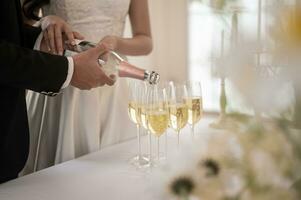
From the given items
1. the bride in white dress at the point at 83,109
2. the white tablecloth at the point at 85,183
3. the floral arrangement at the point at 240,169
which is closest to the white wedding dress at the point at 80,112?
the bride in white dress at the point at 83,109

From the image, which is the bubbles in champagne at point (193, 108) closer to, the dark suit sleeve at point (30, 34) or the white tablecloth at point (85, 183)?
the white tablecloth at point (85, 183)

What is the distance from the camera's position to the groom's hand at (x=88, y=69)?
97cm

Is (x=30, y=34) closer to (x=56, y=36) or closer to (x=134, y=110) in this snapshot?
(x=56, y=36)

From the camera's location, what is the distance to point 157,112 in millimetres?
967

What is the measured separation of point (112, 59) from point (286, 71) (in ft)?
2.83

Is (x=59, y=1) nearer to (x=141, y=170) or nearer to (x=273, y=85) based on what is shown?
(x=141, y=170)

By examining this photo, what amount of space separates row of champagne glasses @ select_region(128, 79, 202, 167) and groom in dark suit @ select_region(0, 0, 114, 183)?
10 centimetres

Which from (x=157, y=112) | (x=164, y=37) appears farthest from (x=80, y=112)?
(x=164, y=37)

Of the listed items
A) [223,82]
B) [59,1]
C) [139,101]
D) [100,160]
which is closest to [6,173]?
[100,160]

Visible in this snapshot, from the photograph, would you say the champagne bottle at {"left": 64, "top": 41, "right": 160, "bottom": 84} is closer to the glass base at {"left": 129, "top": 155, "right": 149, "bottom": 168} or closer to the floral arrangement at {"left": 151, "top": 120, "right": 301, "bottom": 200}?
the glass base at {"left": 129, "top": 155, "right": 149, "bottom": 168}

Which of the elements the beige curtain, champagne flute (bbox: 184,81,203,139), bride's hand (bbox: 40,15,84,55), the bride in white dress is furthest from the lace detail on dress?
the beige curtain

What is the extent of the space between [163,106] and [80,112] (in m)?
0.37

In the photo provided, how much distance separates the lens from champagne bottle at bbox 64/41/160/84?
104 cm

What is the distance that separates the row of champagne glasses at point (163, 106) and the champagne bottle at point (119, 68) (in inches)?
1.0
